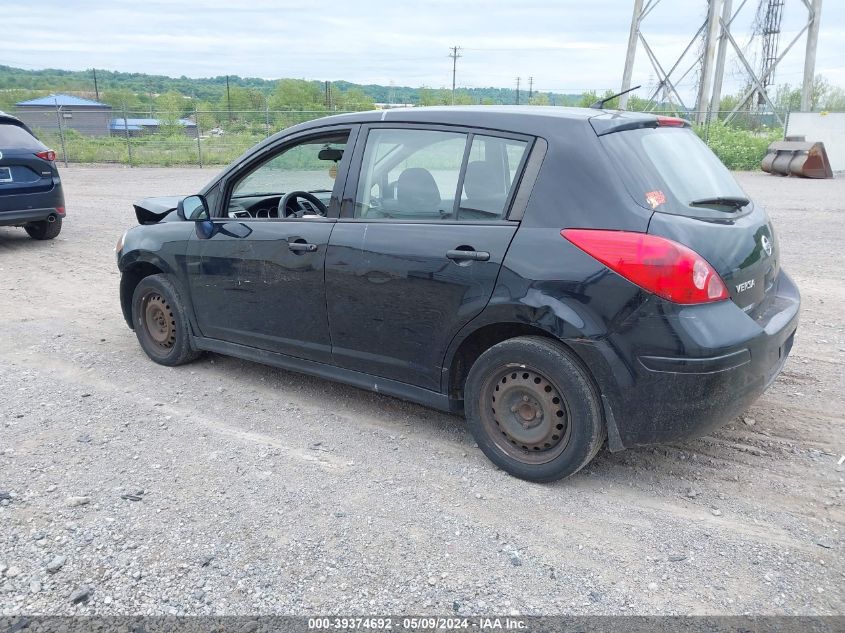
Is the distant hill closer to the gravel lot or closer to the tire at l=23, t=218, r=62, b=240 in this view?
the tire at l=23, t=218, r=62, b=240

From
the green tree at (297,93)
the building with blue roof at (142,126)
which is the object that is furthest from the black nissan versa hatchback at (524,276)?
the green tree at (297,93)

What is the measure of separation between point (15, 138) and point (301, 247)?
7.42 metres

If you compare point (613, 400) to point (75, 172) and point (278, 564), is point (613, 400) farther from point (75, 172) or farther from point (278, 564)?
point (75, 172)

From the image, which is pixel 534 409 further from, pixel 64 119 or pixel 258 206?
pixel 64 119

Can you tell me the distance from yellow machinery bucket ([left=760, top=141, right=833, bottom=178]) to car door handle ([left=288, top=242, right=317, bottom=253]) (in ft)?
70.4

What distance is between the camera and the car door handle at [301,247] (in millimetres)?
4289

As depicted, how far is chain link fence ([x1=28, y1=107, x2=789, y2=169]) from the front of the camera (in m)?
26.2

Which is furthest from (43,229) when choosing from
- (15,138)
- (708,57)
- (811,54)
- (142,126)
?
(811,54)

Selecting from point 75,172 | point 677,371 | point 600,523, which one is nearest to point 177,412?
point 600,523

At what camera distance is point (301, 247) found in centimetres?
433

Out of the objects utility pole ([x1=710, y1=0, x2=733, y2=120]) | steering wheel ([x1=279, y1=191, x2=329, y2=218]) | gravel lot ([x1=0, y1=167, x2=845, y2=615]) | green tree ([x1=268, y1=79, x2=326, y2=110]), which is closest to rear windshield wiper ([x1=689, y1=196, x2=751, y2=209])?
gravel lot ([x1=0, y1=167, x2=845, y2=615])

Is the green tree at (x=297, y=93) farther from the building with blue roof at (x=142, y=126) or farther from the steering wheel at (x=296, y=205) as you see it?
the steering wheel at (x=296, y=205)

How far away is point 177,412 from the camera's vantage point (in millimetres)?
4676

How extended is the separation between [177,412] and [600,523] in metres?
2.70
